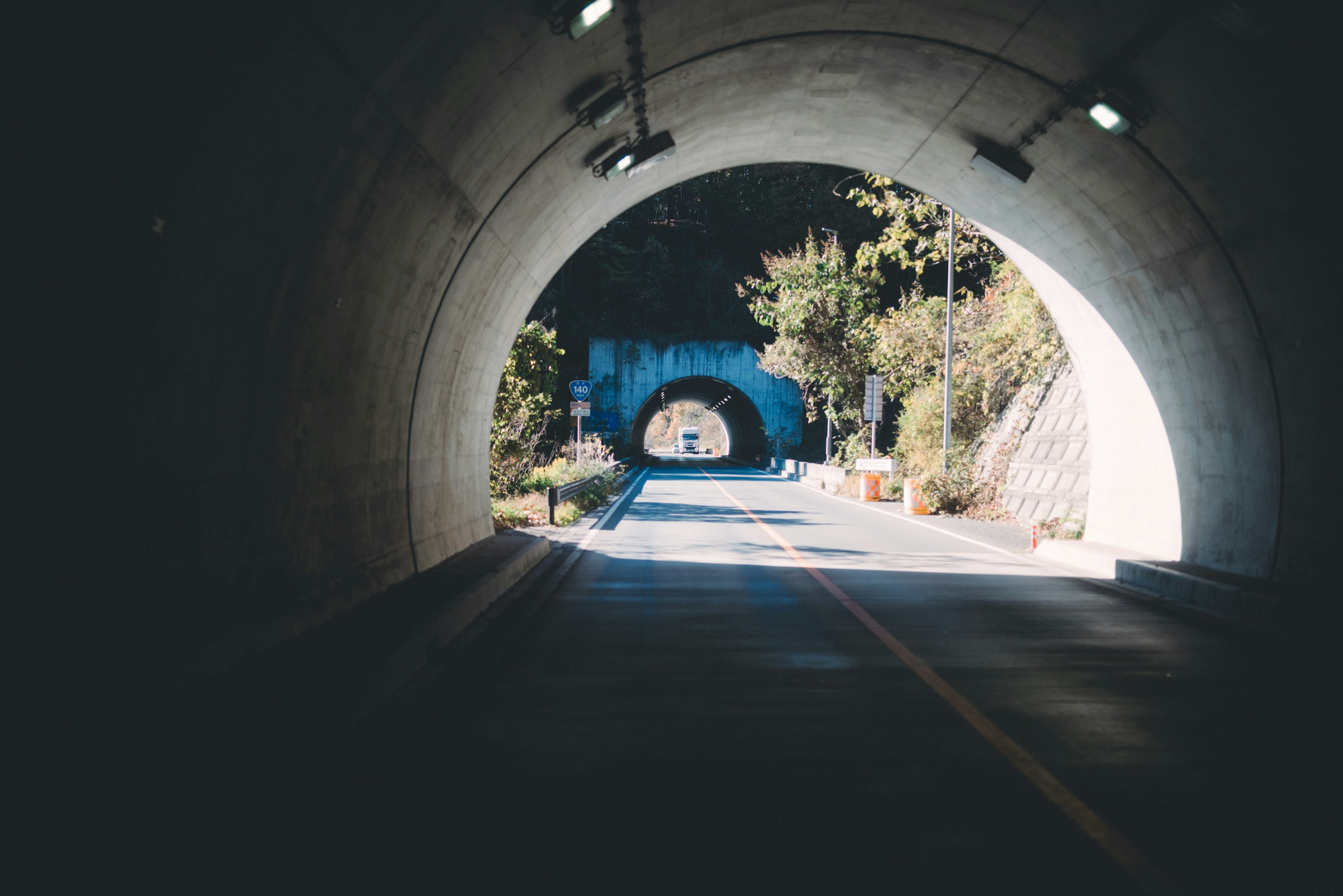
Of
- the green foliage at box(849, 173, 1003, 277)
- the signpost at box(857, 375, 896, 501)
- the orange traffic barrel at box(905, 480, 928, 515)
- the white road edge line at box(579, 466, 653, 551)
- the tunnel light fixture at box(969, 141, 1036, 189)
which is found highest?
the green foliage at box(849, 173, 1003, 277)

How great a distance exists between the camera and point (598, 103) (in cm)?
1020

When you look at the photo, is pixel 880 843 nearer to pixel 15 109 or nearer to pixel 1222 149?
pixel 15 109

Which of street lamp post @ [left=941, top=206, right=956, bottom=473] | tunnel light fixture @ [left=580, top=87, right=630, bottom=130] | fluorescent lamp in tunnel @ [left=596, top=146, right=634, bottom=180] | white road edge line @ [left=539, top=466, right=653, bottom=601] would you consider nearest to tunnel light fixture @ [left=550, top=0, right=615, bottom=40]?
tunnel light fixture @ [left=580, top=87, right=630, bottom=130]

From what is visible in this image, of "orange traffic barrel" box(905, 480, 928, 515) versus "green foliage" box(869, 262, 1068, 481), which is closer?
"orange traffic barrel" box(905, 480, 928, 515)

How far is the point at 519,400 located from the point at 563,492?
3.46 meters

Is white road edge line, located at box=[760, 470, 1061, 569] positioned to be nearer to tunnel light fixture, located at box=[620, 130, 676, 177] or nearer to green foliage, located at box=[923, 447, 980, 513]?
green foliage, located at box=[923, 447, 980, 513]

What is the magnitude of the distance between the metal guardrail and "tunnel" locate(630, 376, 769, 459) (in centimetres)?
3272

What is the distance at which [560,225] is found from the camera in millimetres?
14062

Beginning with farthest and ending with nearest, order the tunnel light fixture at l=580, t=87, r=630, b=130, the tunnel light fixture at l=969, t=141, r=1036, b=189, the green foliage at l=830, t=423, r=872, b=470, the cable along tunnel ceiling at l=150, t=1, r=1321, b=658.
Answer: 1. the green foliage at l=830, t=423, r=872, b=470
2. the tunnel light fixture at l=969, t=141, r=1036, b=189
3. the tunnel light fixture at l=580, t=87, r=630, b=130
4. the cable along tunnel ceiling at l=150, t=1, r=1321, b=658

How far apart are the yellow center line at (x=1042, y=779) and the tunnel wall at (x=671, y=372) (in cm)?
4803

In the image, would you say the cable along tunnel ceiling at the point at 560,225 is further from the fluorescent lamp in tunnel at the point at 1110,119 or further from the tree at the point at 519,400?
the tree at the point at 519,400

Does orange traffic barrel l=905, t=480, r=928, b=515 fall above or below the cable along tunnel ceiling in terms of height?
below

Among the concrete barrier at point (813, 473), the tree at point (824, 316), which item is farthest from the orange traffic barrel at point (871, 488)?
the tree at point (824, 316)

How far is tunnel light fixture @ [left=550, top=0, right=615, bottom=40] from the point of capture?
7.47 metres
